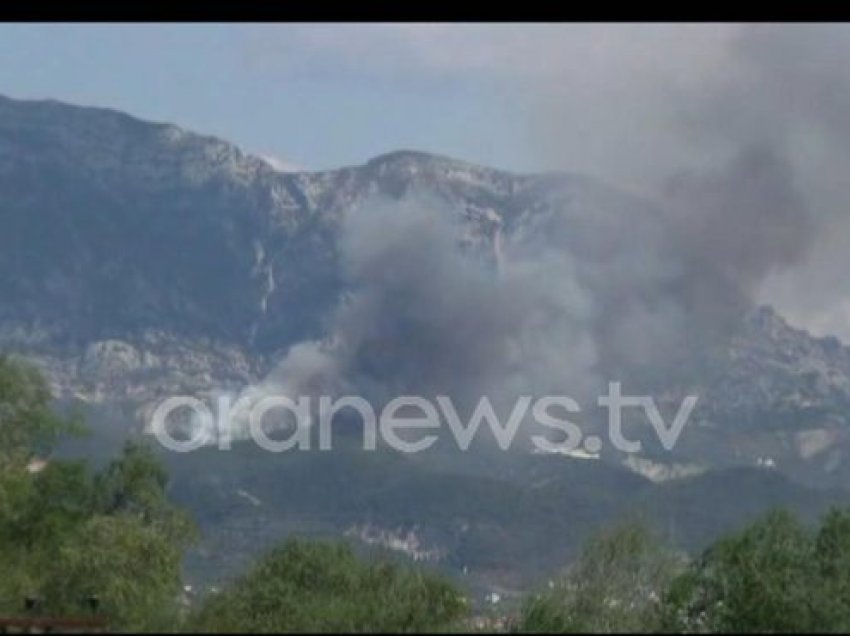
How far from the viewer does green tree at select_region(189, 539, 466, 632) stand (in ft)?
72.6

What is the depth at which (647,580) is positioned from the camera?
3556 cm

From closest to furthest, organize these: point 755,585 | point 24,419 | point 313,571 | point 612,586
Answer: point 755,585 < point 313,571 < point 612,586 < point 24,419

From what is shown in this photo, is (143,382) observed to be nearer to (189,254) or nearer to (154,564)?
(189,254)

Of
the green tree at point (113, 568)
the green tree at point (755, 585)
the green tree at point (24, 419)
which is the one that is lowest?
the green tree at point (113, 568)

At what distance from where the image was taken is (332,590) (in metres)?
28.3

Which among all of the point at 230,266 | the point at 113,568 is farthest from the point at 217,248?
the point at 113,568

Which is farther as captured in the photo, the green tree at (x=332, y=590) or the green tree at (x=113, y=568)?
the green tree at (x=113, y=568)

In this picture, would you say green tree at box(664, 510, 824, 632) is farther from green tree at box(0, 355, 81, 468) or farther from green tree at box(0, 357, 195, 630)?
green tree at box(0, 355, 81, 468)

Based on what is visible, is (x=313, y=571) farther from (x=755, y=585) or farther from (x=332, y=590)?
(x=755, y=585)

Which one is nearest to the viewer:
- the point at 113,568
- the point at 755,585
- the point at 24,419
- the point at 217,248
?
the point at 755,585

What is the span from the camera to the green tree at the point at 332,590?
2214 centimetres

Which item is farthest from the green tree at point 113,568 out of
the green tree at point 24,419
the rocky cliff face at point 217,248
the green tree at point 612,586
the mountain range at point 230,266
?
the rocky cliff face at point 217,248

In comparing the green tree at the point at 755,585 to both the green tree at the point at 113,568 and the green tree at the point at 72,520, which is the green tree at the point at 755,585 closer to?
the green tree at the point at 113,568

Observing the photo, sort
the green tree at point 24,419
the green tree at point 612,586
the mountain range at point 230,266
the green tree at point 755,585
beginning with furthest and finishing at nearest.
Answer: the mountain range at point 230,266, the green tree at point 24,419, the green tree at point 612,586, the green tree at point 755,585
